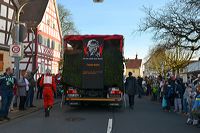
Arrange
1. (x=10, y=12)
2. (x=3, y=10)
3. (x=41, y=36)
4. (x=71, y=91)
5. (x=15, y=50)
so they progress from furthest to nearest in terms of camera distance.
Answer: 1. (x=41, y=36)
2. (x=10, y=12)
3. (x=3, y=10)
4. (x=71, y=91)
5. (x=15, y=50)

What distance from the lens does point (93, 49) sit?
58.1ft

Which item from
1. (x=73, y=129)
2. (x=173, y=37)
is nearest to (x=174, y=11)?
(x=173, y=37)

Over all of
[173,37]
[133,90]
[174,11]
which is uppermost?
[174,11]

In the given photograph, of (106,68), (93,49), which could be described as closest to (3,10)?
(93,49)

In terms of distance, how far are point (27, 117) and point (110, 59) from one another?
4631 millimetres

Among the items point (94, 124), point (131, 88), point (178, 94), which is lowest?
point (94, 124)

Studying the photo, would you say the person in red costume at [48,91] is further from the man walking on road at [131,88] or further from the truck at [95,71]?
the man walking on road at [131,88]

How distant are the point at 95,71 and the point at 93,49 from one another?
1.04 metres

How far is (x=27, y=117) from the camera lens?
15.3 m

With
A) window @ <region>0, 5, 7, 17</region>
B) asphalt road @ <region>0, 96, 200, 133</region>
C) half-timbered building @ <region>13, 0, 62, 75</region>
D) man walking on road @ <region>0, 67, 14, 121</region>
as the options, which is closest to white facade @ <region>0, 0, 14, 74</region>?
window @ <region>0, 5, 7, 17</region>

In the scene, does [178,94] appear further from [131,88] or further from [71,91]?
[71,91]

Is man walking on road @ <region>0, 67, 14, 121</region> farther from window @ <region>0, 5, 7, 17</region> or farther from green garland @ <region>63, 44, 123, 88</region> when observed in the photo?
window @ <region>0, 5, 7, 17</region>

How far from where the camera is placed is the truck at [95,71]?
56.4 feet

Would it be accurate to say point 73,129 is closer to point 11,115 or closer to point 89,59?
point 11,115
